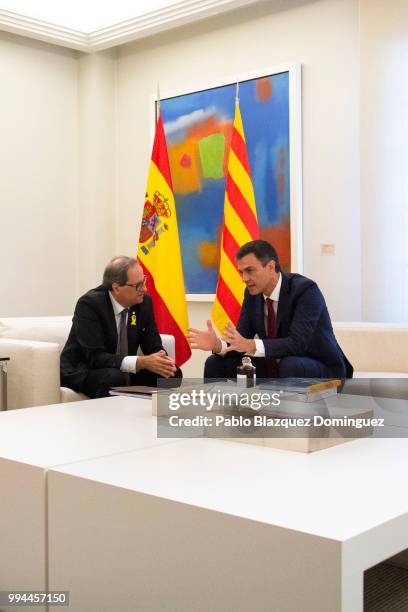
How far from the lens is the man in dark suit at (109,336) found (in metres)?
3.79

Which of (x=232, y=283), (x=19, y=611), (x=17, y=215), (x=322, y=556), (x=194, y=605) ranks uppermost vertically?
(x=17, y=215)

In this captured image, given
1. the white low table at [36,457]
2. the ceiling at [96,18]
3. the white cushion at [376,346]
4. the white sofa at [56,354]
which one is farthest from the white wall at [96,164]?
the white low table at [36,457]

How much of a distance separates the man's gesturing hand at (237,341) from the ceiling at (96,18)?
3153mm

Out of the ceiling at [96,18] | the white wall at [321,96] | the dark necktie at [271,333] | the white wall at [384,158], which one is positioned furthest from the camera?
the ceiling at [96,18]

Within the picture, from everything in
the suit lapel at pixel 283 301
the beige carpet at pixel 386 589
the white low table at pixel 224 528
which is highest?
the suit lapel at pixel 283 301

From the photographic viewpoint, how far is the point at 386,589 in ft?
6.42

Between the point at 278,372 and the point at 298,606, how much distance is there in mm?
2616

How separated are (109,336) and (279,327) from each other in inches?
35.3

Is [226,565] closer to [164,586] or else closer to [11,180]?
[164,586]

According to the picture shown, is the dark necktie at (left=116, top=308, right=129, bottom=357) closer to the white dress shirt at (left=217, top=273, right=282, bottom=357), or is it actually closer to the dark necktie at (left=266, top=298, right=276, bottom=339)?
the white dress shirt at (left=217, top=273, right=282, bottom=357)

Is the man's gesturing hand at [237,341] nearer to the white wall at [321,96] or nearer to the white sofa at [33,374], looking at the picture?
the white sofa at [33,374]

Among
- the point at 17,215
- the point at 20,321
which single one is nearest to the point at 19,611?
the point at 20,321

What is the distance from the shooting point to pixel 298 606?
132cm

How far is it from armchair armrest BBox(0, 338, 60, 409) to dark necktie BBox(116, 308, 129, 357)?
0.38 metres
